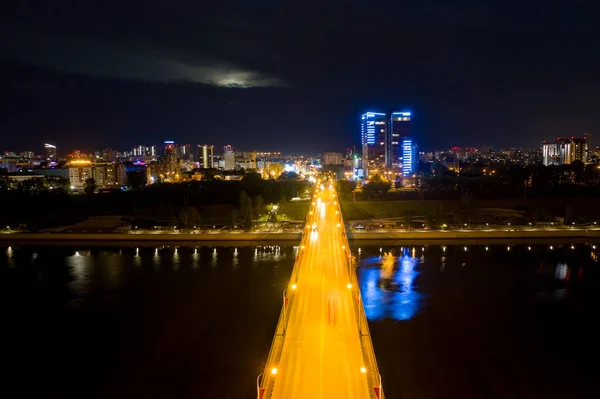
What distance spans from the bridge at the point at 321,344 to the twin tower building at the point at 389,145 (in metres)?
20.7

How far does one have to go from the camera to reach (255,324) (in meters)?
4.88

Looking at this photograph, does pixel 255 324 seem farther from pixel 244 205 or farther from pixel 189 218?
pixel 244 205

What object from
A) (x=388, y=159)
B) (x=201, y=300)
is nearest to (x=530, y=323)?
(x=201, y=300)

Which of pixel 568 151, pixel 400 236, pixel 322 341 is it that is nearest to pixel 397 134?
pixel 568 151

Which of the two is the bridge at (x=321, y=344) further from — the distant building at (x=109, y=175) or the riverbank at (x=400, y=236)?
the distant building at (x=109, y=175)

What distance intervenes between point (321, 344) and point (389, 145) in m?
26.6

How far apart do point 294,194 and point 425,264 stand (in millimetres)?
8635

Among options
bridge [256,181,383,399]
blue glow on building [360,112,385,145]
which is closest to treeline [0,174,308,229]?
bridge [256,181,383,399]

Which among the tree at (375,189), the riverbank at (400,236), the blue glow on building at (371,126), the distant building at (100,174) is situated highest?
the blue glow on building at (371,126)

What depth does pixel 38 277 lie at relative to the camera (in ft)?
23.6

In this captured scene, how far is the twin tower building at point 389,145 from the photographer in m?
27.4

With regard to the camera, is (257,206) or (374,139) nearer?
(257,206)

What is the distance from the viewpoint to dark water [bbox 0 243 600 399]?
12.2 ft

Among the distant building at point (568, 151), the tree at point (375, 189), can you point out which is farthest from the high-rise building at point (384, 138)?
the tree at point (375, 189)
